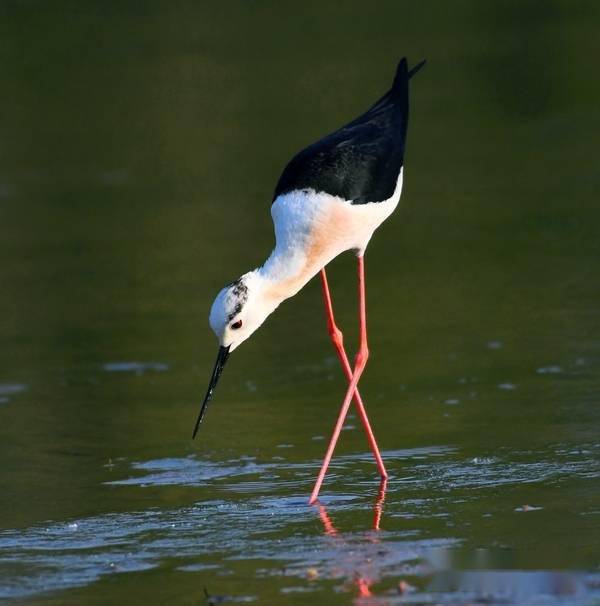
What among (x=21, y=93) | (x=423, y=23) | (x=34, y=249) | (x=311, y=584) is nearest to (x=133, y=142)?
(x=21, y=93)

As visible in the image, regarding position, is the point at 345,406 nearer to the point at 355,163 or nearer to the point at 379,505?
the point at 379,505

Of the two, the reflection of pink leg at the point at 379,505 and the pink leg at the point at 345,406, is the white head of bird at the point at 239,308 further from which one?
the reflection of pink leg at the point at 379,505

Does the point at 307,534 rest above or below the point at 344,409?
below

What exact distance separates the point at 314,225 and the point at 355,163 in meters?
0.44

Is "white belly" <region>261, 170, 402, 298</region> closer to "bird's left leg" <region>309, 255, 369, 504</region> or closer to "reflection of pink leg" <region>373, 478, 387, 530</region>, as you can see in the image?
"bird's left leg" <region>309, 255, 369, 504</region>

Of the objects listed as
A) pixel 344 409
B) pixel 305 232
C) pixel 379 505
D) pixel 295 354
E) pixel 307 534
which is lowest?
pixel 307 534

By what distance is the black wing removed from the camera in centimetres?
A: 695

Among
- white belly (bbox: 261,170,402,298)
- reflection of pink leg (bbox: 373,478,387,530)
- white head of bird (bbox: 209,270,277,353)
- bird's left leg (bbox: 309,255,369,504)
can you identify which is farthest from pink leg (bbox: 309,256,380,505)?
white head of bird (bbox: 209,270,277,353)

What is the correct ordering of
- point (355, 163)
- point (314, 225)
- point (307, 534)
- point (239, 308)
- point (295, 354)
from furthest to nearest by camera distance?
point (295, 354), point (355, 163), point (314, 225), point (239, 308), point (307, 534)

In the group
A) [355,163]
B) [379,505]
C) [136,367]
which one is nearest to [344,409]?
[379,505]

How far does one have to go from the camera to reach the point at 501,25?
861 inches

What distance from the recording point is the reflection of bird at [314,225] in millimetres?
6641

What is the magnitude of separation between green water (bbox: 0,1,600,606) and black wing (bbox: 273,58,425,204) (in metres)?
1.10

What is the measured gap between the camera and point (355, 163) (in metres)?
7.12
